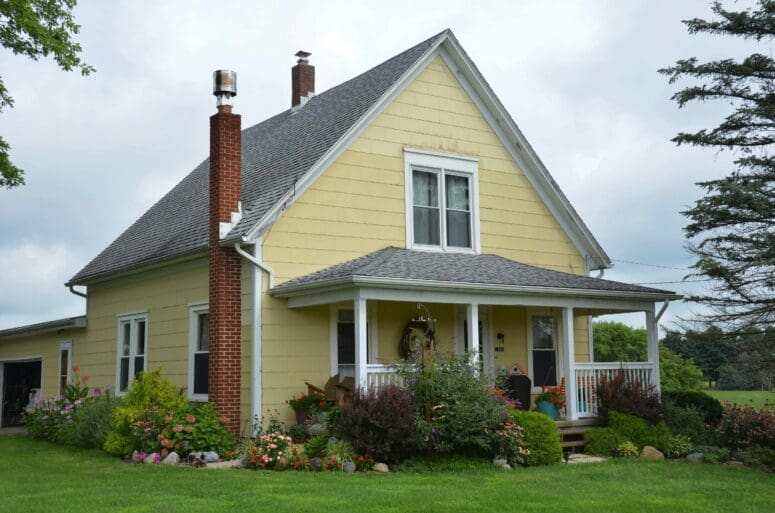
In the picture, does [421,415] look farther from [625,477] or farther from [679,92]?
[679,92]

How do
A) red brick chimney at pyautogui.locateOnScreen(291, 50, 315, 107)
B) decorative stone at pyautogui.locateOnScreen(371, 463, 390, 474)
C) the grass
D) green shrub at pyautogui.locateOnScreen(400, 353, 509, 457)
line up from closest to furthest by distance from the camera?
1. the grass
2. decorative stone at pyautogui.locateOnScreen(371, 463, 390, 474)
3. green shrub at pyautogui.locateOnScreen(400, 353, 509, 457)
4. red brick chimney at pyautogui.locateOnScreen(291, 50, 315, 107)

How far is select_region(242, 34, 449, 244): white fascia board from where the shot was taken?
50.2 ft

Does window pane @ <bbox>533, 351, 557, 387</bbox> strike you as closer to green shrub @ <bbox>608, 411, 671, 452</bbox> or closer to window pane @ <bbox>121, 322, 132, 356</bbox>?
green shrub @ <bbox>608, 411, 671, 452</bbox>

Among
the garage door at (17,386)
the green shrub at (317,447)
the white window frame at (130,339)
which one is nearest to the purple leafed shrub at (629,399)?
the green shrub at (317,447)

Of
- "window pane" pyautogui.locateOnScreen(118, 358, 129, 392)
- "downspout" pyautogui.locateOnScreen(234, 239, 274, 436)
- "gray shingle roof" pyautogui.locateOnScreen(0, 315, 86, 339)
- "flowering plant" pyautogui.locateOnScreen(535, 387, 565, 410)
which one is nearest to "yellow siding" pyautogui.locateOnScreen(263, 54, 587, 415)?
"downspout" pyautogui.locateOnScreen(234, 239, 274, 436)

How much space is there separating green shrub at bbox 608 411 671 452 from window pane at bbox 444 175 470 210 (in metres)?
5.32

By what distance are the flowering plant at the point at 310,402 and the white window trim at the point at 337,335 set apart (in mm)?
880

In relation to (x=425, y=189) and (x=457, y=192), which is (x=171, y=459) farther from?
(x=457, y=192)

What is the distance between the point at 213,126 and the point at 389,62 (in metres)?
5.11

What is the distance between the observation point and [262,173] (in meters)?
18.3

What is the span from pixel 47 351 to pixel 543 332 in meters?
13.6

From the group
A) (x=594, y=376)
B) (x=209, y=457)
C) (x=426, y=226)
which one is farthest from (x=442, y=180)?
(x=209, y=457)

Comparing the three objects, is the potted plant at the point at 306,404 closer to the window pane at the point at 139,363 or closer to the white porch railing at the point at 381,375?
the white porch railing at the point at 381,375

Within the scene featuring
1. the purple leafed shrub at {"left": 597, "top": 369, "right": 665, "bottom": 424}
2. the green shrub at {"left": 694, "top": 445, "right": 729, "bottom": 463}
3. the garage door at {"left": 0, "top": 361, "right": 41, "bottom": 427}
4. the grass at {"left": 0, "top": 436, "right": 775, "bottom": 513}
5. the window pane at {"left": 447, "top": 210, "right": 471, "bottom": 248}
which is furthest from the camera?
the garage door at {"left": 0, "top": 361, "right": 41, "bottom": 427}
